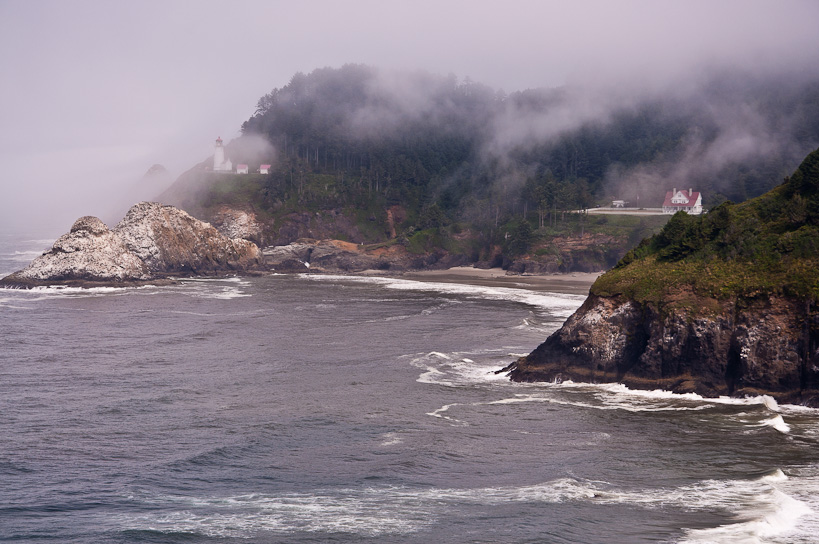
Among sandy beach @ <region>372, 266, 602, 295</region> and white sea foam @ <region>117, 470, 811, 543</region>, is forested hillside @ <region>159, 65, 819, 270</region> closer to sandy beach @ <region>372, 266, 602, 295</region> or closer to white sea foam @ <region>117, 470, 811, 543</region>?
sandy beach @ <region>372, 266, 602, 295</region>

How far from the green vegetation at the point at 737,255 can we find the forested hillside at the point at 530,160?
7508 cm

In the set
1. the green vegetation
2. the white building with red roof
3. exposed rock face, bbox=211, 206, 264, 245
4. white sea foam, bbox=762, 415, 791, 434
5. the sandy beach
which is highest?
the white building with red roof

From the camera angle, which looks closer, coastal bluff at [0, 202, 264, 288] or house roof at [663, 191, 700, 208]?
coastal bluff at [0, 202, 264, 288]

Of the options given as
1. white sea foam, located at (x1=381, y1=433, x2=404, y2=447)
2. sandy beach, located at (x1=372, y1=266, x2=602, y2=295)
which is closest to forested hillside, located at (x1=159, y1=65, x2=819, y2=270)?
sandy beach, located at (x1=372, y1=266, x2=602, y2=295)

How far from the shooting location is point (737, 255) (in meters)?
40.1

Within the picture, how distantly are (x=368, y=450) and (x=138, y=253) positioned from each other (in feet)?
266

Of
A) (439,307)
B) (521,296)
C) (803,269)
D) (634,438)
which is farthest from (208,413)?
(521,296)

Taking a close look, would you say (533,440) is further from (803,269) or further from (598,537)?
(803,269)

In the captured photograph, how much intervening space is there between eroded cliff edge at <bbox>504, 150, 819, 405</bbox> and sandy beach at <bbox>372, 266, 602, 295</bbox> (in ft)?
154

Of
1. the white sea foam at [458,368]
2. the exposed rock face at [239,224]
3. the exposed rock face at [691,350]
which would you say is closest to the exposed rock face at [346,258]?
the exposed rock face at [239,224]

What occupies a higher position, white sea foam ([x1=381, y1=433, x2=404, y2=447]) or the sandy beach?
the sandy beach

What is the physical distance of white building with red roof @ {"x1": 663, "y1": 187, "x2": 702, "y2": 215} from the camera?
422 feet

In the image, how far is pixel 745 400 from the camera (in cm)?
3550

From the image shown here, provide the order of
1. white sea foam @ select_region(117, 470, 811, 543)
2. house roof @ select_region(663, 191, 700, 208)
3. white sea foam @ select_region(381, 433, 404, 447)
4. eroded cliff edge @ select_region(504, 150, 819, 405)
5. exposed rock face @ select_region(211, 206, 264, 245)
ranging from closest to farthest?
1. white sea foam @ select_region(117, 470, 811, 543)
2. white sea foam @ select_region(381, 433, 404, 447)
3. eroded cliff edge @ select_region(504, 150, 819, 405)
4. house roof @ select_region(663, 191, 700, 208)
5. exposed rock face @ select_region(211, 206, 264, 245)
